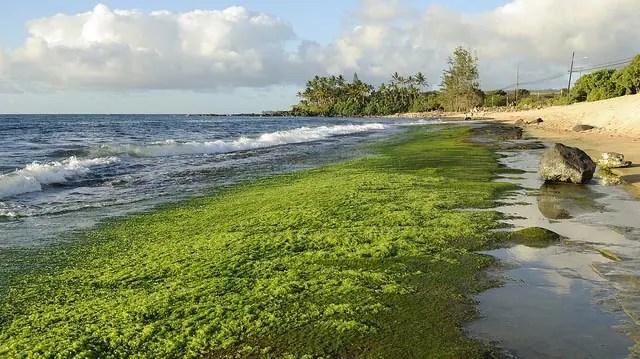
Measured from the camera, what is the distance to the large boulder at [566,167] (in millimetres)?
12531

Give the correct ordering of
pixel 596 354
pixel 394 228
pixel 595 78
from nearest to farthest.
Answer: pixel 596 354, pixel 394 228, pixel 595 78

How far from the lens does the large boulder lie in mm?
12531

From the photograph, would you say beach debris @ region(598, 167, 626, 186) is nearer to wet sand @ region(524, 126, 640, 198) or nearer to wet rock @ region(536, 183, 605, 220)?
wet sand @ region(524, 126, 640, 198)

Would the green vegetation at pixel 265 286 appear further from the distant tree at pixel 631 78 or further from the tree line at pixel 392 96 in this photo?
the tree line at pixel 392 96

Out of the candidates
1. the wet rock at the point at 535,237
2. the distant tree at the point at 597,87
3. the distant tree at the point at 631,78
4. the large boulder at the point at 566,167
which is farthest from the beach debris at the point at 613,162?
the distant tree at the point at 597,87

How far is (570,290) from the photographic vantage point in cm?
551

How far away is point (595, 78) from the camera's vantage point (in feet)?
222

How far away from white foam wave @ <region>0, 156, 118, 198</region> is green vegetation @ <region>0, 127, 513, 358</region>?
5935 mm

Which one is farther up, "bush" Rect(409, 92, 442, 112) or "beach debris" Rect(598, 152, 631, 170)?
"beach debris" Rect(598, 152, 631, 170)

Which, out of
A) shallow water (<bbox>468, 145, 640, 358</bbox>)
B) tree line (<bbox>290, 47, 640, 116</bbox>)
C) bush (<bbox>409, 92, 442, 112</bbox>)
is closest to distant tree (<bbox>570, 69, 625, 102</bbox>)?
tree line (<bbox>290, 47, 640, 116</bbox>)

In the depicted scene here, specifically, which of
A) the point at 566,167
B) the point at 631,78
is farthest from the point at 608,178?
the point at 631,78

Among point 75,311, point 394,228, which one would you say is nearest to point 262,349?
point 75,311

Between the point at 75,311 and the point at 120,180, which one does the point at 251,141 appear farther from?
the point at 75,311

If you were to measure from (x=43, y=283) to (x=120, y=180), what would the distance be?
10833 millimetres
